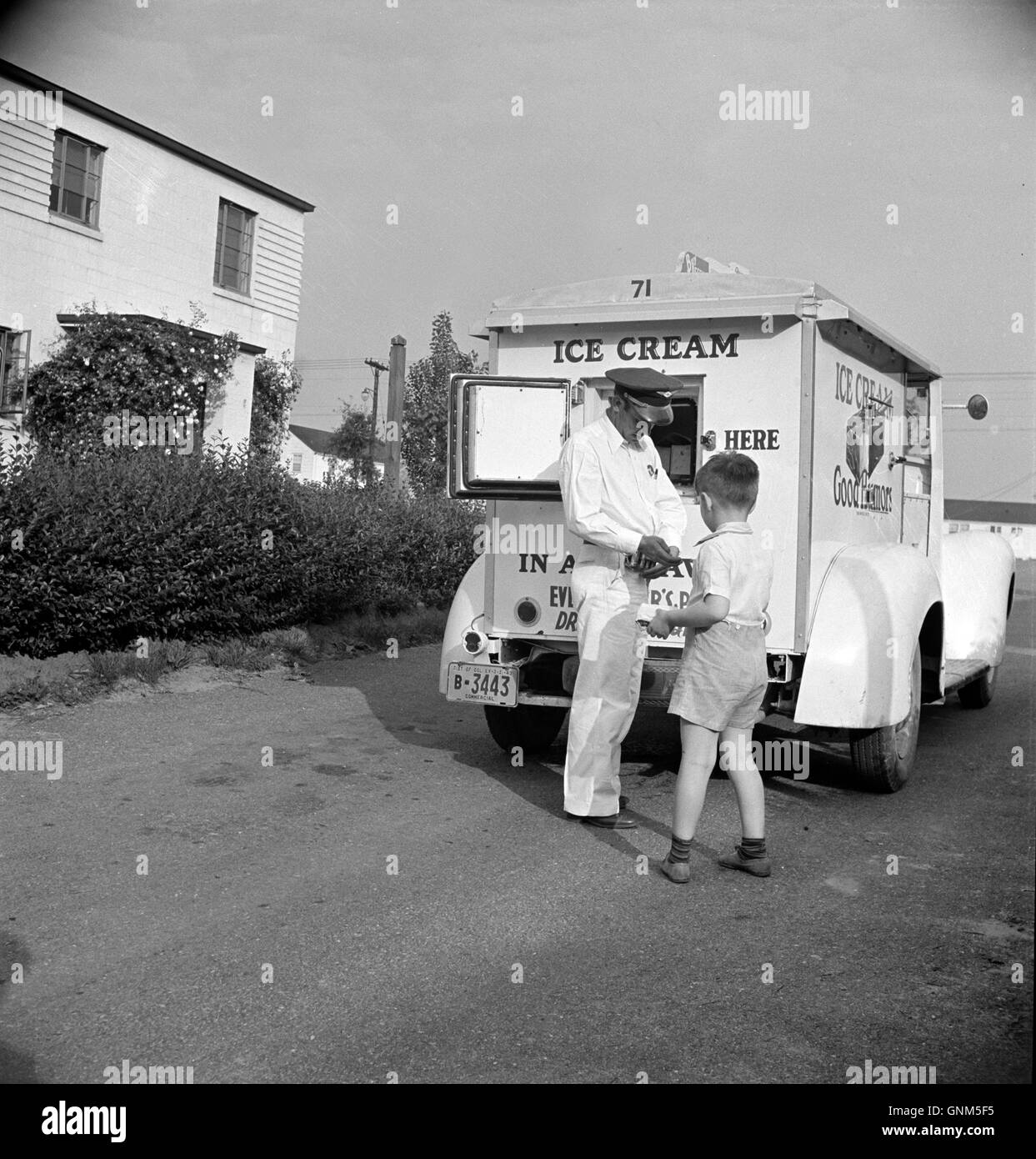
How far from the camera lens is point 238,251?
2181 cm

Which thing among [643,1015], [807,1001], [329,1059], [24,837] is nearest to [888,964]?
[807,1001]

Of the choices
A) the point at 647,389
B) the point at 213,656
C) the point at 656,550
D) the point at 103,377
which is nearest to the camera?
the point at 656,550

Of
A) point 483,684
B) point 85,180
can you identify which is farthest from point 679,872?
point 85,180

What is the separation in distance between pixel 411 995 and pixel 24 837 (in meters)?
2.50

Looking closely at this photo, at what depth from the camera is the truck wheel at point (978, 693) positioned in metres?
9.80

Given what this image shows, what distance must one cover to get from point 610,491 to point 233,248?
17759 mm

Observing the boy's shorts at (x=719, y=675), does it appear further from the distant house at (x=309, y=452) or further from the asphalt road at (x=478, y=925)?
the distant house at (x=309, y=452)

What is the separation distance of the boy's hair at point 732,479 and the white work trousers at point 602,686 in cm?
Result: 90

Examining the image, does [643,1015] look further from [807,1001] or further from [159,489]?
[159,489]

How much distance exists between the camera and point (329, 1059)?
10.8 ft

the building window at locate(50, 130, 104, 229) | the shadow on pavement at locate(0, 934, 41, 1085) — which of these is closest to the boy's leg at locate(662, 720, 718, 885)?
→ the shadow on pavement at locate(0, 934, 41, 1085)

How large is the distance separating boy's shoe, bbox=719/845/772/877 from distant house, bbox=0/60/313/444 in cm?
1209

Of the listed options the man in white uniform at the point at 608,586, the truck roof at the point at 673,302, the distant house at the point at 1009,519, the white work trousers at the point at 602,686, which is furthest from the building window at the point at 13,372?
the distant house at the point at 1009,519

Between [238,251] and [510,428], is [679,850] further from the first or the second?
[238,251]
